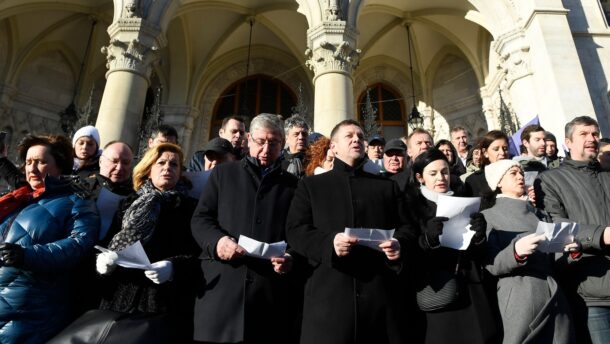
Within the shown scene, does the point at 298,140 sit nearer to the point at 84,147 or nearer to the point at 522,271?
the point at 84,147

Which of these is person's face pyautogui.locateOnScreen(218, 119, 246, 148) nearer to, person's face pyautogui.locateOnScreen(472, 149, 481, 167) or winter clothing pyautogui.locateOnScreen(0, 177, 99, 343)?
winter clothing pyautogui.locateOnScreen(0, 177, 99, 343)

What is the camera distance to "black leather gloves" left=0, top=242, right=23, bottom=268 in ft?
6.11

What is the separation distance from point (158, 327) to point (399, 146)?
2581mm

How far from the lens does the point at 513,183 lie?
2.62 metres

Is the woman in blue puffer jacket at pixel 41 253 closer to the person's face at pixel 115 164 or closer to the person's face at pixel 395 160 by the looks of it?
the person's face at pixel 115 164

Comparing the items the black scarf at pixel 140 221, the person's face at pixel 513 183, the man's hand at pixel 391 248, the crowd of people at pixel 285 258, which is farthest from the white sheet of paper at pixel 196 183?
the person's face at pixel 513 183

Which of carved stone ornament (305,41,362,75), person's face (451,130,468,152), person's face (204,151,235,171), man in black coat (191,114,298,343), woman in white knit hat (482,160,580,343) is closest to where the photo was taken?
man in black coat (191,114,298,343)

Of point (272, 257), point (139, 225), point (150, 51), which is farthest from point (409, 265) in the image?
point (150, 51)

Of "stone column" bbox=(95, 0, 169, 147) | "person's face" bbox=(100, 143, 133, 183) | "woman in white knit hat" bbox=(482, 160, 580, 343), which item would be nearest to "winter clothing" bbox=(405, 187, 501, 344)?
"woman in white knit hat" bbox=(482, 160, 580, 343)

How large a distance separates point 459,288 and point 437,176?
73cm

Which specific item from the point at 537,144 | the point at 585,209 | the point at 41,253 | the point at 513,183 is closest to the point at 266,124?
the point at 41,253

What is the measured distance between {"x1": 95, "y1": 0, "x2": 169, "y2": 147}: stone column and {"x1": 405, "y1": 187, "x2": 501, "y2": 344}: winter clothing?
6991 mm

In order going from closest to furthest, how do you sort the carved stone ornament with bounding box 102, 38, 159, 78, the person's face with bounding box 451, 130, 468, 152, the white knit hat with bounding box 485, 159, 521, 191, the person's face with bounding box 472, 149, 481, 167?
the white knit hat with bounding box 485, 159, 521, 191 → the person's face with bounding box 472, 149, 481, 167 → the person's face with bounding box 451, 130, 468, 152 → the carved stone ornament with bounding box 102, 38, 159, 78

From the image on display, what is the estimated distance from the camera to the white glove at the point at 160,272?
6.70ft
